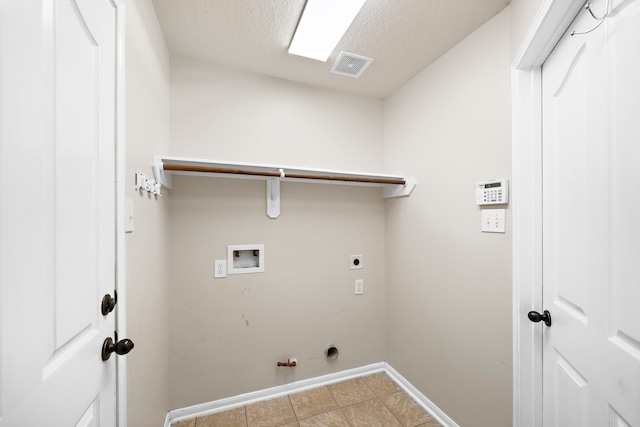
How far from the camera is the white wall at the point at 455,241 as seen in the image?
1.31 metres

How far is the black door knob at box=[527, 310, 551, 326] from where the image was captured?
108cm

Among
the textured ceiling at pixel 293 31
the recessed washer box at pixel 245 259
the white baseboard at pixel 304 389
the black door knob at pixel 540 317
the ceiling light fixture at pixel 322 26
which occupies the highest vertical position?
the textured ceiling at pixel 293 31

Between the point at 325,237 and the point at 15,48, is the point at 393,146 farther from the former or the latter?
the point at 15,48

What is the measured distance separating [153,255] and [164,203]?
40 cm

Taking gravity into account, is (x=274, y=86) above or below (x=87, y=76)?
above

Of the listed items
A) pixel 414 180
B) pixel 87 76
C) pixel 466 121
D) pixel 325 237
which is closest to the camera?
pixel 87 76

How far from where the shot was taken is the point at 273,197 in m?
1.89

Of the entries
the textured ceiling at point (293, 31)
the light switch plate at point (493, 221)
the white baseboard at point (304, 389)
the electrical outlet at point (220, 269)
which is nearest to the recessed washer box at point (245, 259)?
the electrical outlet at point (220, 269)

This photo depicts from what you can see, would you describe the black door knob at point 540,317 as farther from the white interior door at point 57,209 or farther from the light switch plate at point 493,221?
the white interior door at point 57,209

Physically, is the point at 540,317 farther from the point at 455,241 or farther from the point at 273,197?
the point at 273,197

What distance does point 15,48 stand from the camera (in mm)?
444

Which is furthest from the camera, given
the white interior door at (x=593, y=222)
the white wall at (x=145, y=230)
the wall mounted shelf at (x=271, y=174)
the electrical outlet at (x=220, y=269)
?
the electrical outlet at (x=220, y=269)

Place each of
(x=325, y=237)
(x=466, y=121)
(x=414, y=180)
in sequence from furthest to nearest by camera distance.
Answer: (x=325, y=237) < (x=414, y=180) < (x=466, y=121)

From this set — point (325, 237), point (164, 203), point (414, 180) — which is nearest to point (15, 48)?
point (164, 203)
